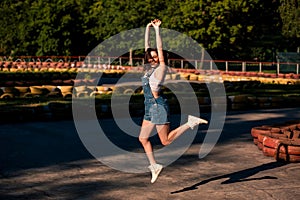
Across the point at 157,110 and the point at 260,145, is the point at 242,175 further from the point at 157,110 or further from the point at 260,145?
the point at 260,145

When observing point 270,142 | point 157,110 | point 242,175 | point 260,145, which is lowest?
point 242,175

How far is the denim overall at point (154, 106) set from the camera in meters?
6.83

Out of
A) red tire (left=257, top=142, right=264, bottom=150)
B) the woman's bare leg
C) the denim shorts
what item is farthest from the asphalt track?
the denim shorts

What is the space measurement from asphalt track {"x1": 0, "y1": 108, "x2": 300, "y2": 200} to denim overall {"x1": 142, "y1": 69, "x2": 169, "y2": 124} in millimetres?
791

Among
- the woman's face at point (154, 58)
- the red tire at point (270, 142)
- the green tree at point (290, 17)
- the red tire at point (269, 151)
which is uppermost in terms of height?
the green tree at point (290, 17)

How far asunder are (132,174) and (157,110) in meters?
1.21

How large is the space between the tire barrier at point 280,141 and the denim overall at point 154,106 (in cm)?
254

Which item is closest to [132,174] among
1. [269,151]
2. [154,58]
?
[154,58]

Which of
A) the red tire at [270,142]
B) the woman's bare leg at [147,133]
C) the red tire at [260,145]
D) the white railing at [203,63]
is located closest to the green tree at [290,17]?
the white railing at [203,63]

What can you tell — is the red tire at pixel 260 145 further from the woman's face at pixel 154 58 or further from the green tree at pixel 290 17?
the green tree at pixel 290 17

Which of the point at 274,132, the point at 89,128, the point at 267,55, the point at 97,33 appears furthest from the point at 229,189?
the point at 267,55

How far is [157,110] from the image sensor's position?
270 inches

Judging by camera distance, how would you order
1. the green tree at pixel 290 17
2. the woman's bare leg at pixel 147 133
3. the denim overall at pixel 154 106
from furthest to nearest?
the green tree at pixel 290 17, the woman's bare leg at pixel 147 133, the denim overall at pixel 154 106

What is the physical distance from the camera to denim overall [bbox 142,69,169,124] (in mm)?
6828
